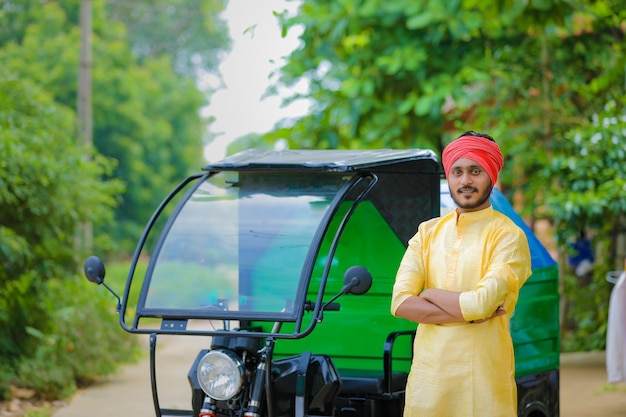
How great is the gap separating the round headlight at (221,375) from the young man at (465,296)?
0.83 metres

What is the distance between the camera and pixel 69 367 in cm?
982

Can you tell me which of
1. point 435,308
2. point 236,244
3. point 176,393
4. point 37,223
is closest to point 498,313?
point 435,308

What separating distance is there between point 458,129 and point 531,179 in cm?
106

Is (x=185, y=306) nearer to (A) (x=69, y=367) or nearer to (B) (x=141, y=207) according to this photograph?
(A) (x=69, y=367)

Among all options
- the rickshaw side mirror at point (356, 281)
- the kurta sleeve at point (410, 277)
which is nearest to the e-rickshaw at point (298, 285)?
the rickshaw side mirror at point (356, 281)

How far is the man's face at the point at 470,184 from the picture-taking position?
4129mm

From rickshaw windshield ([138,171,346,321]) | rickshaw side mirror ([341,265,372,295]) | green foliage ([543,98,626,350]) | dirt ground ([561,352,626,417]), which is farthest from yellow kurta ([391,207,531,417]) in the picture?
green foliage ([543,98,626,350])

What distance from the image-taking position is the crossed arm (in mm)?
3971

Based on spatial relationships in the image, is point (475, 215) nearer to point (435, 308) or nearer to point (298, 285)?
point (435, 308)

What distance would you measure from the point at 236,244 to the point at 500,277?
5.32 ft

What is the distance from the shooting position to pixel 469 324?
4016mm

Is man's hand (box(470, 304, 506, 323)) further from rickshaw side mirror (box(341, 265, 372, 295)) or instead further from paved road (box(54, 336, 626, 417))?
paved road (box(54, 336, 626, 417))

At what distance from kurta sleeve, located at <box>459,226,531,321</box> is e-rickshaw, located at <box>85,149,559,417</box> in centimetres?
53

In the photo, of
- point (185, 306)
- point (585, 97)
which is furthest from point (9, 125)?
point (585, 97)
